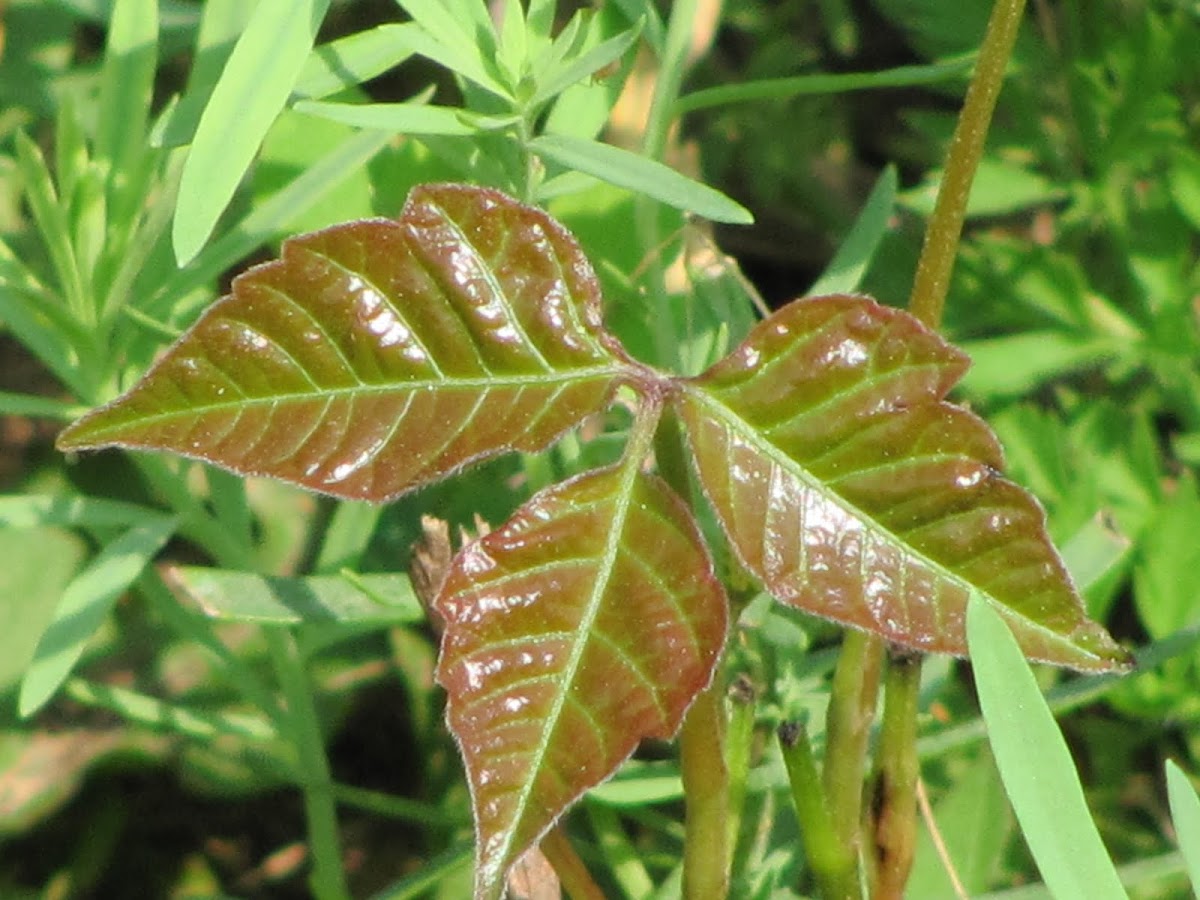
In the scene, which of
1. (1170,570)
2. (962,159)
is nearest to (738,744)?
(962,159)

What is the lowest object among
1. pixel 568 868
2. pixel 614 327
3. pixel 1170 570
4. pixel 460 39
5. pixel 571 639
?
pixel 568 868

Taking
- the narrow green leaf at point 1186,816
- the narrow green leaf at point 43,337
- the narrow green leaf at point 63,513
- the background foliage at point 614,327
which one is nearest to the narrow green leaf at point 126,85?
the background foliage at point 614,327

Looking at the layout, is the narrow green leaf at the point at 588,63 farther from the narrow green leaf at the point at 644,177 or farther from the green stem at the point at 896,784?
the green stem at the point at 896,784

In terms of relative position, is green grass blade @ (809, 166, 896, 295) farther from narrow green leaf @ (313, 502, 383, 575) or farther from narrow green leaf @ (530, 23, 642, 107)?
narrow green leaf @ (313, 502, 383, 575)

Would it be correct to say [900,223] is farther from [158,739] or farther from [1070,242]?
[158,739]

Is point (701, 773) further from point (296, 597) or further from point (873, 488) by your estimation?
point (296, 597)

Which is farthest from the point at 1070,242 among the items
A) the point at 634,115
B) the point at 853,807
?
the point at 853,807
